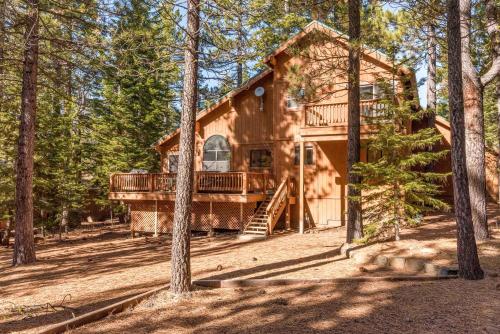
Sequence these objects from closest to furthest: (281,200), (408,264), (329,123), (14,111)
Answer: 1. (408,264)
2. (329,123)
3. (281,200)
4. (14,111)

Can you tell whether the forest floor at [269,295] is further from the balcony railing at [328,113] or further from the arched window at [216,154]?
the arched window at [216,154]

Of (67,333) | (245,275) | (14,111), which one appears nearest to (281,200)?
(245,275)

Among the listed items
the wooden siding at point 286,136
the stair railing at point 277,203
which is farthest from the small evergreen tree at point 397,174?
the stair railing at point 277,203

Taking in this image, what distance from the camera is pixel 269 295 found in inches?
254

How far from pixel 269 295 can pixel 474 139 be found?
23.4ft

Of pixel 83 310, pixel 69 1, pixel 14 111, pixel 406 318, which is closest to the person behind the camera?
pixel 406 318

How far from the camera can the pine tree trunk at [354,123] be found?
10.2m

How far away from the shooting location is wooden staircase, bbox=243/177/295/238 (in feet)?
47.6

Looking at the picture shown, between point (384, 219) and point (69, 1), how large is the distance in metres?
10.8

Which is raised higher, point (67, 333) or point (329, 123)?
point (329, 123)

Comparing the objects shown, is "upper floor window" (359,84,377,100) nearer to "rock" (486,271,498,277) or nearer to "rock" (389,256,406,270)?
"rock" (389,256,406,270)

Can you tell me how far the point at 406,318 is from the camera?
5.03m

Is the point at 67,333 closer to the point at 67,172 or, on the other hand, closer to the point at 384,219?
the point at 384,219

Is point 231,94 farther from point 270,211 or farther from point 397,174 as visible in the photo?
point 397,174
